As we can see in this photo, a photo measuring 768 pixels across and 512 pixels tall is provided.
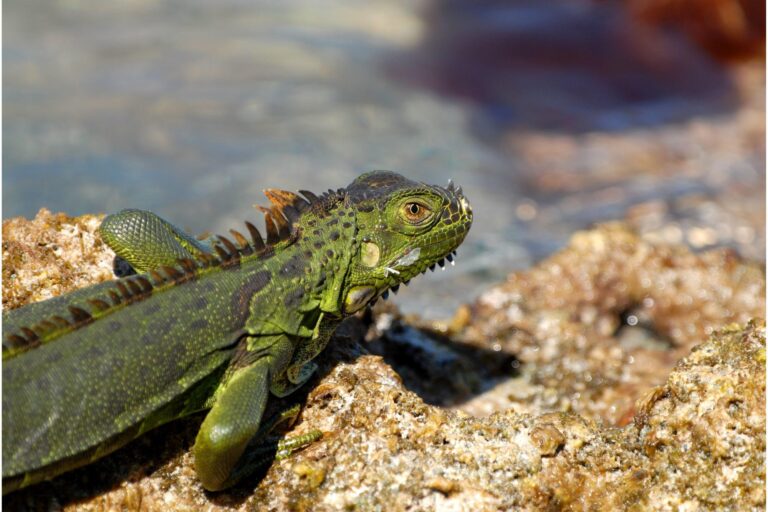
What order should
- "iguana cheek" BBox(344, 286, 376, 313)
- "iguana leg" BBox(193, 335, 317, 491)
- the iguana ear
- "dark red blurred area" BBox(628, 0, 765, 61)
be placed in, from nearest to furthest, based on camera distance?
"iguana leg" BBox(193, 335, 317, 491)
the iguana ear
"iguana cheek" BBox(344, 286, 376, 313)
"dark red blurred area" BBox(628, 0, 765, 61)

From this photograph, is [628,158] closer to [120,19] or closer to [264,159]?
[264,159]

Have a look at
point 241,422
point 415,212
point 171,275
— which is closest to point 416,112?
point 415,212

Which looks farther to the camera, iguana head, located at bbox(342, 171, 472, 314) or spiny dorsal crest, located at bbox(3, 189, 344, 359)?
iguana head, located at bbox(342, 171, 472, 314)

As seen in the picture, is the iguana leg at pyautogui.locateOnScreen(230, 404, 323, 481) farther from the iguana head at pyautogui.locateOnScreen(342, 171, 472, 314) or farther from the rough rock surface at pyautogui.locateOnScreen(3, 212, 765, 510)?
the iguana head at pyautogui.locateOnScreen(342, 171, 472, 314)

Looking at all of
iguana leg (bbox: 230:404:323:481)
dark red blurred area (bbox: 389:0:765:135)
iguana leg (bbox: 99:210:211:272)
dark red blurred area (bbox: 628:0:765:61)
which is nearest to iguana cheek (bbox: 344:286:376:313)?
iguana leg (bbox: 230:404:323:481)

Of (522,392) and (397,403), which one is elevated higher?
(522,392)

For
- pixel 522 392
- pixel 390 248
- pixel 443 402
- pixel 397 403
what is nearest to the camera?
pixel 397 403

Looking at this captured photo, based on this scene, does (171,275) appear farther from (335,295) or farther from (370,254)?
(370,254)

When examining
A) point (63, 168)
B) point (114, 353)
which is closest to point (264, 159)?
point (63, 168)
